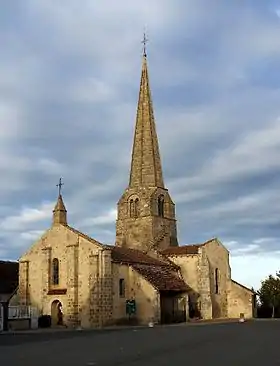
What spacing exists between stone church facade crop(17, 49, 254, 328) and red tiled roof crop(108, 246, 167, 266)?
0.17 metres

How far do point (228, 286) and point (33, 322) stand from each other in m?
22.7

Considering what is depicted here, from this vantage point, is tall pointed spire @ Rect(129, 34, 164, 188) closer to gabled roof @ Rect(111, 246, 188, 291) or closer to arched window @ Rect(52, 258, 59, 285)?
gabled roof @ Rect(111, 246, 188, 291)

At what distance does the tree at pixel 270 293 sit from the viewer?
205 feet

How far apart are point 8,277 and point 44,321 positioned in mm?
12330

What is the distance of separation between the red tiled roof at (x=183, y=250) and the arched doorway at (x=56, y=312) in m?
13.3

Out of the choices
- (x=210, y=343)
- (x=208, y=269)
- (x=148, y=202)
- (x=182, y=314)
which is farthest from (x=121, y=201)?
(x=210, y=343)

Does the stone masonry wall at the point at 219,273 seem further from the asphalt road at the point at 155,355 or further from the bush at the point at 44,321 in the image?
the asphalt road at the point at 155,355

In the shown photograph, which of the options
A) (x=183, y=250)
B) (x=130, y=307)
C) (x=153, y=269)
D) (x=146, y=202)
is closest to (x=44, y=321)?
(x=130, y=307)

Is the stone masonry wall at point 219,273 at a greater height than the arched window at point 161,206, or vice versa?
the arched window at point 161,206

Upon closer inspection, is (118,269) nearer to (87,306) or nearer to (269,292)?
(87,306)

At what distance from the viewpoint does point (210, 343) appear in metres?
23.1

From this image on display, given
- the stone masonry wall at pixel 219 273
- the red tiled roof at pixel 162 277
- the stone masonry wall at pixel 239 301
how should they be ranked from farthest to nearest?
the stone masonry wall at pixel 239 301
the stone masonry wall at pixel 219 273
the red tiled roof at pixel 162 277

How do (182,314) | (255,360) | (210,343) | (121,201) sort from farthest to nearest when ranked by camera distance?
1. (121,201)
2. (182,314)
3. (210,343)
4. (255,360)

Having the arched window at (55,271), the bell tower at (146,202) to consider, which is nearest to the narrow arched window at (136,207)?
the bell tower at (146,202)
